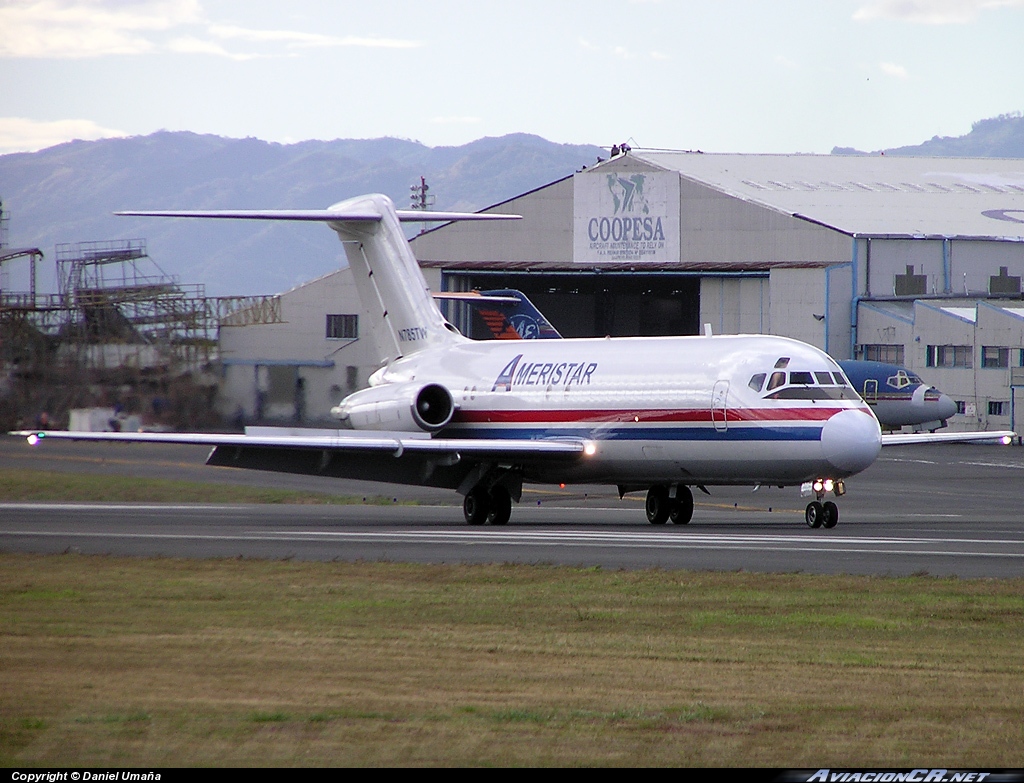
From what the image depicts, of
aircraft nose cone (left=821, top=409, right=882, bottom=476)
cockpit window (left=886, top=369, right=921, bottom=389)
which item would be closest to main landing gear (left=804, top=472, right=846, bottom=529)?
aircraft nose cone (left=821, top=409, right=882, bottom=476)

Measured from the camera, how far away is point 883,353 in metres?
71.8

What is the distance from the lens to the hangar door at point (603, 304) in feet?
268

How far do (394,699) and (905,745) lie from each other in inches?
133

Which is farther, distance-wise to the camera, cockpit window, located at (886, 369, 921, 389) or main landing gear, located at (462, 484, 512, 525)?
cockpit window, located at (886, 369, 921, 389)

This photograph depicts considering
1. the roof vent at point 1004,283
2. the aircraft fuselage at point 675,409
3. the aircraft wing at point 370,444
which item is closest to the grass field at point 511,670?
the aircraft fuselage at point 675,409

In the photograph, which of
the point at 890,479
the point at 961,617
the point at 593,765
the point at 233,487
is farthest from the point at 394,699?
the point at 890,479

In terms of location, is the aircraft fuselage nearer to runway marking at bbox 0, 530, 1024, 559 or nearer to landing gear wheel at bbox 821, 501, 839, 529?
landing gear wheel at bbox 821, 501, 839, 529

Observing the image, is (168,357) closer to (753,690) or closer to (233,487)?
(233,487)

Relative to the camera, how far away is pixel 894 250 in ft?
238

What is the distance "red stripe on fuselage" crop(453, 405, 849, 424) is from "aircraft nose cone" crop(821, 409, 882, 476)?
0.94 feet

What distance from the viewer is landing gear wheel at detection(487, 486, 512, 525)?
28266 mm

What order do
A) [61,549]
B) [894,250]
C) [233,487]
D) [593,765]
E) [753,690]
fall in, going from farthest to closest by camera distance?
1. [894,250]
2. [233,487]
3. [61,549]
4. [753,690]
5. [593,765]

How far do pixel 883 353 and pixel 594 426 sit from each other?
155 ft

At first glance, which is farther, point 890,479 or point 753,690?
point 890,479
